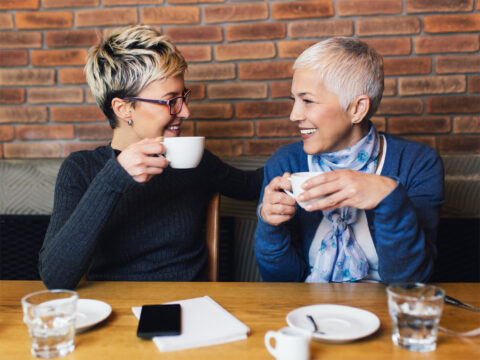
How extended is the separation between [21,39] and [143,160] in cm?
132

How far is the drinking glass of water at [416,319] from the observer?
79 cm

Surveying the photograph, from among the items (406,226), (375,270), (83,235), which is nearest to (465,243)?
(375,270)

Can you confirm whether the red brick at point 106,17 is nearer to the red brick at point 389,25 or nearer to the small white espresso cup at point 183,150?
the red brick at point 389,25

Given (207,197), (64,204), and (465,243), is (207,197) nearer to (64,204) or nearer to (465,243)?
(64,204)

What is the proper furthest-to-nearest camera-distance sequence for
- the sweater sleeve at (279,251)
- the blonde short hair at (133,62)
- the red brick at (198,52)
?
1. the red brick at (198,52)
2. the blonde short hair at (133,62)
3. the sweater sleeve at (279,251)

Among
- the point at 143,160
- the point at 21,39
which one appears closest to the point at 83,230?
the point at 143,160

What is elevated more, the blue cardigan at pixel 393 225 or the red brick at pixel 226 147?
the red brick at pixel 226 147

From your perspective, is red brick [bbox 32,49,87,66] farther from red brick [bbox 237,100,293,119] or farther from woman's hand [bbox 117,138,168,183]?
woman's hand [bbox 117,138,168,183]

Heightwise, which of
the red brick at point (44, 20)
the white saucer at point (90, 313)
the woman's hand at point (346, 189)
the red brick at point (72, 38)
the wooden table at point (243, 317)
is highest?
the red brick at point (44, 20)

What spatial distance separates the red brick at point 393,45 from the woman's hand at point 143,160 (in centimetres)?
122

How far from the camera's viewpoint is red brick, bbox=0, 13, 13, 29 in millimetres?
2090

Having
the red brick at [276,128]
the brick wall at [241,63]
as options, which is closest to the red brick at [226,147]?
the brick wall at [241,63]

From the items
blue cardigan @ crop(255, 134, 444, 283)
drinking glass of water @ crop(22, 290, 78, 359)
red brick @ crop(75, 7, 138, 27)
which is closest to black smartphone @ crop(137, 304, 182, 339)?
drinking glass of water @ crop(22, 290, 78, 359)

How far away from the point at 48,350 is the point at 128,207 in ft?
2.29
